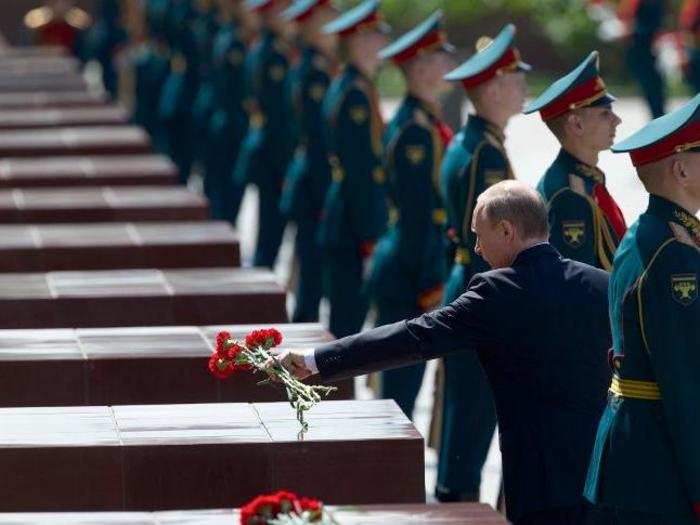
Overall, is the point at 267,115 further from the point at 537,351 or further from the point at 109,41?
the point at 109,41

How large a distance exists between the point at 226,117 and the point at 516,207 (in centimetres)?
942

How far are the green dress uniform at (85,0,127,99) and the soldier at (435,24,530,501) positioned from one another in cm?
1472

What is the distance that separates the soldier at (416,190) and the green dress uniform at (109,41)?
13565mm

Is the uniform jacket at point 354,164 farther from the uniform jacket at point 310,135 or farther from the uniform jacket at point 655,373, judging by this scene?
the uniform jacket at point 655,373

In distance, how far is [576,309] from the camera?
5656mm

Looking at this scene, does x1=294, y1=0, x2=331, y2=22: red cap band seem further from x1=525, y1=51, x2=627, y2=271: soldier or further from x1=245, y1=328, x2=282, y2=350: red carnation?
x1=245, y1=328, x2=282, y2=350: red carnation

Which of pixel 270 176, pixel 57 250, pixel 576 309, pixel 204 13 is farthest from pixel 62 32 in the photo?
pixel 576 309

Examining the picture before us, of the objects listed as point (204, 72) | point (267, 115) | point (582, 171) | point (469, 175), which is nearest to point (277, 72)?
point (267, 115)

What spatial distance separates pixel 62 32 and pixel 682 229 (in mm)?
20004

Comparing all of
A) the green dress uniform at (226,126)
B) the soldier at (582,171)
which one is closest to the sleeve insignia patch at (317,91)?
the green dress uniform at (226,126)

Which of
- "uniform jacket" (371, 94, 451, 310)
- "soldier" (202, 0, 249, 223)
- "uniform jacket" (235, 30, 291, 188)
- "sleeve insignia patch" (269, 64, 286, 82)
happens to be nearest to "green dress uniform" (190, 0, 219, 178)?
"soldier" (202, 0, 249, 223)

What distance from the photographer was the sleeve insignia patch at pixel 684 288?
5434mm

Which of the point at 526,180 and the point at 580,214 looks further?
the point at 526,180

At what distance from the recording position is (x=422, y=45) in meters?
8.98
